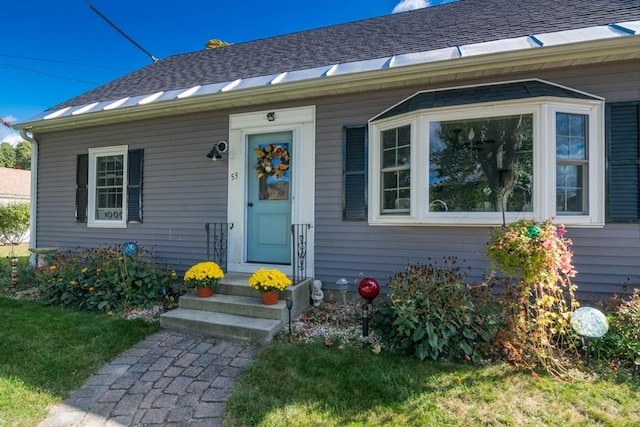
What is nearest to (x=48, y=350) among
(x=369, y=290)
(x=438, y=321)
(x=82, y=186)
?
(x=369, y=290)

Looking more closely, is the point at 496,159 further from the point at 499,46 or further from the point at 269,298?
the point at 269,298

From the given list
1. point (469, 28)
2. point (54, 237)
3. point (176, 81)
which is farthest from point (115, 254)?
point (469, 28)

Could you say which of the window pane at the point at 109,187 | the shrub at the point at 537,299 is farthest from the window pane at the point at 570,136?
the window pane at the point at 109,187

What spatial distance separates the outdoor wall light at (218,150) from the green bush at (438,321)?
3.21 m

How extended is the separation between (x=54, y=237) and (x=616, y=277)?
847 cm

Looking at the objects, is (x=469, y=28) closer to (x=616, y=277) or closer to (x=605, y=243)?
(x=605, y=243)

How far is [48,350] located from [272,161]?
317 centimetres

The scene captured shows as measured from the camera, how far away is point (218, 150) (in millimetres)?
4977

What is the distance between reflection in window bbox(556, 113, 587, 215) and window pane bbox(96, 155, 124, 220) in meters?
6.30

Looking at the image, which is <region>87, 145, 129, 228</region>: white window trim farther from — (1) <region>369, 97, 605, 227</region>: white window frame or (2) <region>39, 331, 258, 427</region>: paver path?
(1) <region>369, 97, 605, 227</region>: white window frame

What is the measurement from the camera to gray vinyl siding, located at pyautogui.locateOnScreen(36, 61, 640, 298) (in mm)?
3557

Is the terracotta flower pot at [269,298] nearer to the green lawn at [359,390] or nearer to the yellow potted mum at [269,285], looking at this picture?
the yellow potted mum at [269,285]

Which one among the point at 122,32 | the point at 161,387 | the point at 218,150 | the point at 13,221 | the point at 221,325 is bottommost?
the point at 161,387

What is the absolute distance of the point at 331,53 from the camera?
511 centimetres
